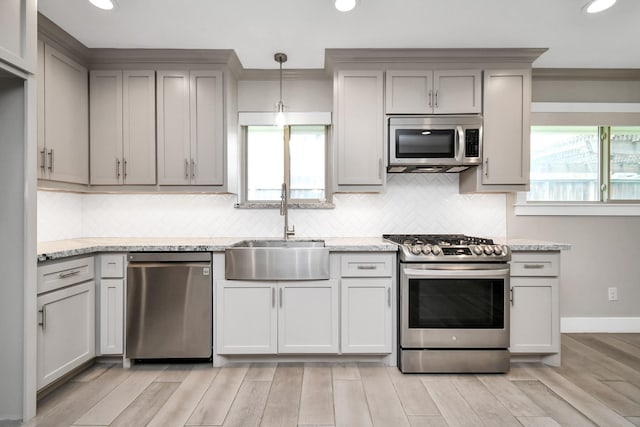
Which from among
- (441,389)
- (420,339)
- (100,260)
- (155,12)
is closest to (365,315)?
(420,339)

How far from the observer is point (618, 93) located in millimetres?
3404

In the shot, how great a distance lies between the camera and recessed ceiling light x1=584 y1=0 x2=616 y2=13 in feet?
7.50

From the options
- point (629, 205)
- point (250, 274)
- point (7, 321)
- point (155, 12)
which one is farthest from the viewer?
point (629, 205)

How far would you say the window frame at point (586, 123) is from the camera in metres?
3.36

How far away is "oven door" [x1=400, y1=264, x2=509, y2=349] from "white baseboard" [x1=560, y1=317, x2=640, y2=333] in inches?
51.1

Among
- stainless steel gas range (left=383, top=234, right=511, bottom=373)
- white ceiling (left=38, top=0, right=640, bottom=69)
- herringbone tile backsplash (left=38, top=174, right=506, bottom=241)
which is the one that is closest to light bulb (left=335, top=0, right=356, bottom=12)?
white ceiling (left=38, top=0, right=640, bottom=69)

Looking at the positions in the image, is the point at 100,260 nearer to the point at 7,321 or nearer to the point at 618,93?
the point at 7,321

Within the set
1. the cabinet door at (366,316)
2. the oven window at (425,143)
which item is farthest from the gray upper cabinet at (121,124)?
the oven window at (425,143)

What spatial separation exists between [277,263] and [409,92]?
1750 mm

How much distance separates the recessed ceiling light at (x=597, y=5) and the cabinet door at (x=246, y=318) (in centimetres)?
279

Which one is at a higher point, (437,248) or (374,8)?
(374,8)

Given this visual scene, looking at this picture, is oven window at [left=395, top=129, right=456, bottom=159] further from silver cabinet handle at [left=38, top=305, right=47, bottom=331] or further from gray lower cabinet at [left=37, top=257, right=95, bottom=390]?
silver cabinet handle at [left=38, top=305, right=47, bottom=331]

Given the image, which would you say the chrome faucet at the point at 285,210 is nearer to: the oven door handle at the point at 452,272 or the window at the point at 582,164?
the oven door handle at the point at 452,272

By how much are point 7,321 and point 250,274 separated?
135 cm
